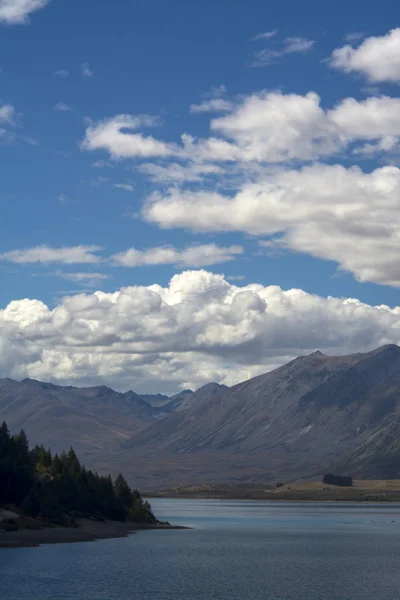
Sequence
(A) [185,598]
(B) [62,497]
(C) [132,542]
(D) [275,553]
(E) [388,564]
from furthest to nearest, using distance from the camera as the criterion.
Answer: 1. (B) [62,497]
2. (C) [132,542]
3. (D) [275,553]
4. (E) [388,564]
5. (A) [185,598]

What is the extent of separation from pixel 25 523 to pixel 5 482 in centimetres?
1175

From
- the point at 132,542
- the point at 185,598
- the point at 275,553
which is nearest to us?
the point at 185,598

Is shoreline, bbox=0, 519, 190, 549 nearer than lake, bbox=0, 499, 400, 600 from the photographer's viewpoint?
No

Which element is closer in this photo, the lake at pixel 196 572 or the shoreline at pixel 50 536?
the lake at pixel 196 572

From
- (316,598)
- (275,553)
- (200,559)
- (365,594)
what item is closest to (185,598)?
(316,598)

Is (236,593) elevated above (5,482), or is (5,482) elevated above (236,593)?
(5,482)

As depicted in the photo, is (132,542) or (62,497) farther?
(62,497)

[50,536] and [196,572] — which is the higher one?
[50,536]

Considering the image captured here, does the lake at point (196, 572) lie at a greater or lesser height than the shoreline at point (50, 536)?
lesser

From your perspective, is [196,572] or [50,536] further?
[50,536]

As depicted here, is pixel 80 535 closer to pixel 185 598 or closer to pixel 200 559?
pixel 200 559

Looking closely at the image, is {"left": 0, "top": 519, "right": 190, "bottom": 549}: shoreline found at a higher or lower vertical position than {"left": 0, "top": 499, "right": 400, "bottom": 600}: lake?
higher

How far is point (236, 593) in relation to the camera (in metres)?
117

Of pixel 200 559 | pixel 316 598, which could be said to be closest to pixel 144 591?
pixel 316 598
